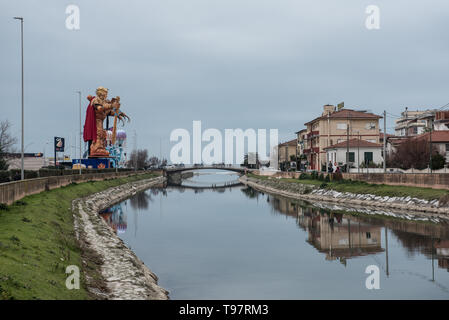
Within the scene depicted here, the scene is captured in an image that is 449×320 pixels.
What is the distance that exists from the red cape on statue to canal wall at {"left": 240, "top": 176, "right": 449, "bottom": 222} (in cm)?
3804

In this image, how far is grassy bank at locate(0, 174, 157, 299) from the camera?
12.0 meters

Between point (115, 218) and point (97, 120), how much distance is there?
Answer: 52458 mm

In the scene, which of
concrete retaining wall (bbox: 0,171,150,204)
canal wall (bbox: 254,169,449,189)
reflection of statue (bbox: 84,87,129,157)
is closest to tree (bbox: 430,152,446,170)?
canal wall (bbox: 254,169,449,189)

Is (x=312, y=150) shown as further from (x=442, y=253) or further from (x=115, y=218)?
(x=442, y=253)

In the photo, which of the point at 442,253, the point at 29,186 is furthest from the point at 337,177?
the point at 29,186

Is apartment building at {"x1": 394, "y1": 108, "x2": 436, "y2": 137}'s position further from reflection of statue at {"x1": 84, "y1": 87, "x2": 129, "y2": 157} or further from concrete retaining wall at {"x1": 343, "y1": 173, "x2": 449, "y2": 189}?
reflection of statue at {"x1": 84, "y1": 87, "x2": 129, "y2": 157}

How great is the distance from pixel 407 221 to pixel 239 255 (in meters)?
17.2

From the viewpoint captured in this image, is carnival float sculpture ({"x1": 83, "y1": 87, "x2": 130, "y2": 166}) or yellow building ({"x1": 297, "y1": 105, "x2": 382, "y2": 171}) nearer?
carnival float sculpture ({"x1": 83, "y1": 87, "x2": 130, "y2": 166})

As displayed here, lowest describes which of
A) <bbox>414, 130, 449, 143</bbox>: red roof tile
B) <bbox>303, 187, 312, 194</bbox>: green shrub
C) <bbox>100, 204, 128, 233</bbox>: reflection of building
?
<bbox>100, 204, 128, 233</bbox>: reflection of building

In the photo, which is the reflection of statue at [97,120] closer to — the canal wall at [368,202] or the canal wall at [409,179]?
the canal wall at [368,202]

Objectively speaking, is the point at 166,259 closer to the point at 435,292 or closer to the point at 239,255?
the point at 239,255

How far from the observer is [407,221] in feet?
123

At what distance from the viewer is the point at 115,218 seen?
43.8m
